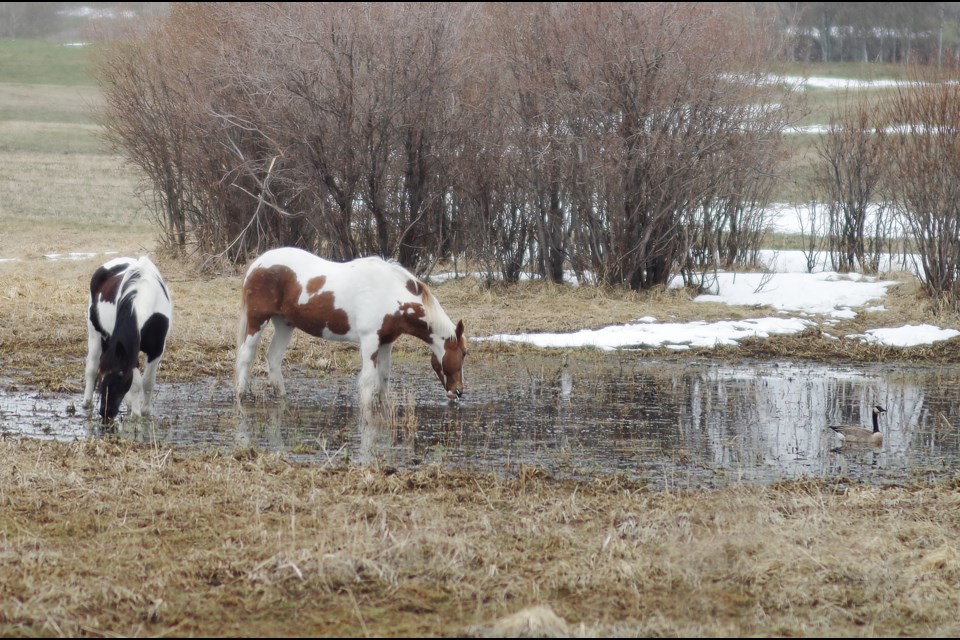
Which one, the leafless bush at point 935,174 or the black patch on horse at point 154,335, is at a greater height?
the leafless bush at point 935,174

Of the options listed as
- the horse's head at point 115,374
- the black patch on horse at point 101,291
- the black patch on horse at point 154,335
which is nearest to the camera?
the horse's head at point 115,374

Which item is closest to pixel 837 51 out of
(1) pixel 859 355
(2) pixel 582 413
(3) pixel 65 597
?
(1) pixel 859 355

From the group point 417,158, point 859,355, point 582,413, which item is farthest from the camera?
point 417,158

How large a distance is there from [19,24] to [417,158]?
82.2 meters

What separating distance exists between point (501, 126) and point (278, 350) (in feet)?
27.8

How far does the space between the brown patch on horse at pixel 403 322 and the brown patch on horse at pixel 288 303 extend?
38 cm

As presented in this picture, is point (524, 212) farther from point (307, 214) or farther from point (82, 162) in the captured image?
point (82, 162)

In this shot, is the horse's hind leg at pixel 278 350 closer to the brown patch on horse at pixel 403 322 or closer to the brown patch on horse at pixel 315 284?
the brown patch on horse at pixel 315 284

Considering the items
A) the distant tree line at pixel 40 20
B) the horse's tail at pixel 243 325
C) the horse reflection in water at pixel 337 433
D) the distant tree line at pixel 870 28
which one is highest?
the distant tree line at pixel 40 20

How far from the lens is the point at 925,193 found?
1568 centimetres

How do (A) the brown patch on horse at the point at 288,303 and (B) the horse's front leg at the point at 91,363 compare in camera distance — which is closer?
(B) the horse's front leg at the point at 91,363

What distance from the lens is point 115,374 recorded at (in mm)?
8438

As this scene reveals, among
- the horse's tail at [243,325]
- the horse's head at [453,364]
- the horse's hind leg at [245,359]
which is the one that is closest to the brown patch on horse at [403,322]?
the horse's head at [453,364]

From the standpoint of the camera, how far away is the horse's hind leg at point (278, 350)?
10172 millimetres
